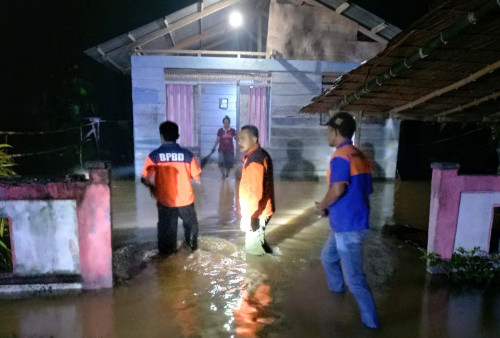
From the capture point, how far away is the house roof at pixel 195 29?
959 cm

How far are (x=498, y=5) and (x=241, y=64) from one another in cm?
808

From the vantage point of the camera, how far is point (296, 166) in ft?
35.8

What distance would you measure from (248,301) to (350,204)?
154cm

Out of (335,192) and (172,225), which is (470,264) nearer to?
(335,192)

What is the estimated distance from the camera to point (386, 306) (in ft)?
12.2

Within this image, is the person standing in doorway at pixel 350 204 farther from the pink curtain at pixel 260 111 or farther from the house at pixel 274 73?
the pink curtain at pixel 260 111

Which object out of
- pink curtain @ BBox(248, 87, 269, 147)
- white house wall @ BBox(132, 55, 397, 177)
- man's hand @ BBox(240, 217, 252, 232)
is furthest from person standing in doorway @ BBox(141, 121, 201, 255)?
pink curtain @ BBox(248, 87, 269, 147)

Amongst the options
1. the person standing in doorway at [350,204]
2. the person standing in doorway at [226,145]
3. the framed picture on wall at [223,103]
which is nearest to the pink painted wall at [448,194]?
the person standing in doorway at [350,204]

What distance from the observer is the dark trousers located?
185 inches

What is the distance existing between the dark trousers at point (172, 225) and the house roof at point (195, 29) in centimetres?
609

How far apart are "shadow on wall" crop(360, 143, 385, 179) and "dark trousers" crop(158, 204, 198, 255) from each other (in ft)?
24.3

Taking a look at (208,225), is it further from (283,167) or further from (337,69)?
(337,69)

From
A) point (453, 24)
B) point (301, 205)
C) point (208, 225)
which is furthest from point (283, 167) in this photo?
point (453, 24)

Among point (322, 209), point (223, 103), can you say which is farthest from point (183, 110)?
point (322, 209)
